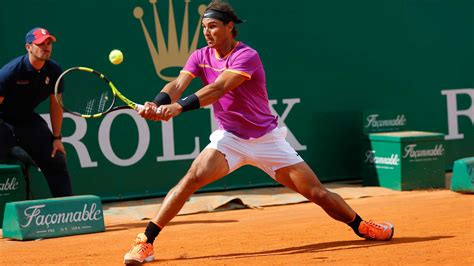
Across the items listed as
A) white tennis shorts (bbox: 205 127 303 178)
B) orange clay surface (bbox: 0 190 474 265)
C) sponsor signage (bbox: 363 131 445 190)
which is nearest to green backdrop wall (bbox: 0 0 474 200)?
sponsor signage (bbox: 363 131 445 190)

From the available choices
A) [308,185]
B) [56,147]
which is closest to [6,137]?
[56,147]

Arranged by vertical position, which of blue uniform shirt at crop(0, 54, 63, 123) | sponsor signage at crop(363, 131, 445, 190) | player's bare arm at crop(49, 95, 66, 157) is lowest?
sponsor signage at crop(363, 131, 445, 190)

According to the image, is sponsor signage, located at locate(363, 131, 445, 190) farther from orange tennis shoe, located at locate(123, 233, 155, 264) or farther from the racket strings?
orange tennis shoe, located at locate(123, 233, 155, 264)

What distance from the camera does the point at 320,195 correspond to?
21.5 feet

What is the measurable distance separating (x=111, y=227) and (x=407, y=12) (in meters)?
4.75

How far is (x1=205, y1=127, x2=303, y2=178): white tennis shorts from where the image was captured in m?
6.43

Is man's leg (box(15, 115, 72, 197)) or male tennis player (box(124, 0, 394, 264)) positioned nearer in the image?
male tennis player (box(124, 0, 394, 264))

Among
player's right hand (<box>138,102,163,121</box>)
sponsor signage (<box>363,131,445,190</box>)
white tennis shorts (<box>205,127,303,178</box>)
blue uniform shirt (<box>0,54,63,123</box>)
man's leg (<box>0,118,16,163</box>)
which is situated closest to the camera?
player's right hand (<box>138,102,163,121</box>)

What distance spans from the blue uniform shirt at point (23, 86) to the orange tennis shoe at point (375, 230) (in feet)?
9.63

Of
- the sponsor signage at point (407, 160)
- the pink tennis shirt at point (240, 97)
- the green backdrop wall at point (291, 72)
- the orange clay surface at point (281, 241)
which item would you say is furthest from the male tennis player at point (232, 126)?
the sponsor signage at point (407, 160)

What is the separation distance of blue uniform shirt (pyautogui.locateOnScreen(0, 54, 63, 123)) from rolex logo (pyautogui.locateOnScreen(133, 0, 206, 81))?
179 centimetres

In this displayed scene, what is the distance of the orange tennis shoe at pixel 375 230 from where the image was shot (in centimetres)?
682

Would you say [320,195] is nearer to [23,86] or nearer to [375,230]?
[375,230]

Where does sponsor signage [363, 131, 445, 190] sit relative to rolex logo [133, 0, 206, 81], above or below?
below
